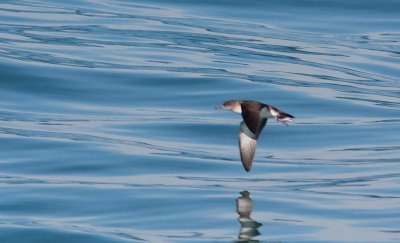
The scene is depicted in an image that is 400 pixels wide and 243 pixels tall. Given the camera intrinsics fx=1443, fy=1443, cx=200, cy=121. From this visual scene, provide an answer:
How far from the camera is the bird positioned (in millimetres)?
12023

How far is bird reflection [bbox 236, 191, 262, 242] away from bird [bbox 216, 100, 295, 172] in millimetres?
555

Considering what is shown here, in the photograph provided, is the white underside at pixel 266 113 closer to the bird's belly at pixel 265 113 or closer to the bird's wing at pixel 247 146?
the bird's belly at pixel 265 113

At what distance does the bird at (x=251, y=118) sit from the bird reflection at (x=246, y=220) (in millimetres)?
555

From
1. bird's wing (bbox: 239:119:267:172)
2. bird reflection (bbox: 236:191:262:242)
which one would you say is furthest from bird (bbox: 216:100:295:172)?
bird reflection (bbox: 236:191:262:242)

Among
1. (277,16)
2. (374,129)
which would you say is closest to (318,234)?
(374,129)

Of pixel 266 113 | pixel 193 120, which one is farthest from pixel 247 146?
pixel 193 120

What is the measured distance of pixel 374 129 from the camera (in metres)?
19.0

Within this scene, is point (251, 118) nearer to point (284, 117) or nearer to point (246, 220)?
point (284, 117)

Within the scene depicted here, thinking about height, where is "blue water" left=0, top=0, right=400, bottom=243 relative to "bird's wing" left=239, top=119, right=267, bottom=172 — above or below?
above

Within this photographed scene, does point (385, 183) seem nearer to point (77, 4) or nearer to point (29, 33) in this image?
Answer: point (29, 33)

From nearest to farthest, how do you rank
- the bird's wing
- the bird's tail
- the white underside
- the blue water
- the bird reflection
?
the bird's tail, the white underside, the bird reflection, the bird's wing, the blue water

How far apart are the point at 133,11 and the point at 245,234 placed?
58.1 ft

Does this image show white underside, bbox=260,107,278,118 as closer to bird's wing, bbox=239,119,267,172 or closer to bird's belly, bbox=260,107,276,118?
bird's belly, bbox=260,107,276,118

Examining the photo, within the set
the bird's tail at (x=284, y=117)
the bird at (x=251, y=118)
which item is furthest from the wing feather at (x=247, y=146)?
the bird's tail at (x=284, y=117)
